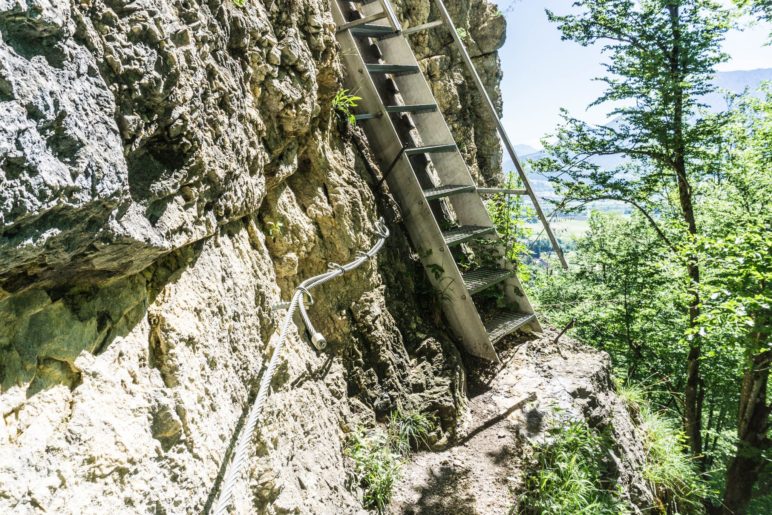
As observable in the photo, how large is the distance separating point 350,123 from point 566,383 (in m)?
3.25

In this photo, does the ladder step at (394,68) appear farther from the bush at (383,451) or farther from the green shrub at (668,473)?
the green shrub at (668,473)

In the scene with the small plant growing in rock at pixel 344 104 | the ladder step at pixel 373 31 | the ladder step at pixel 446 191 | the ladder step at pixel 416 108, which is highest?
the ladder step at pixel 373 31

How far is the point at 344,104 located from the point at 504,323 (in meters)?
2.68

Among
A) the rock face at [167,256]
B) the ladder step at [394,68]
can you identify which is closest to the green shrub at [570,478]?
the rock face at [167,256]

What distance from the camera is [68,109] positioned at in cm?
130

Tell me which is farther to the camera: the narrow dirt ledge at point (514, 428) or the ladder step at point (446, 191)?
the ladder step at point (446, 191)

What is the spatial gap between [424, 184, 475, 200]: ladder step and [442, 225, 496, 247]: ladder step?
39cm

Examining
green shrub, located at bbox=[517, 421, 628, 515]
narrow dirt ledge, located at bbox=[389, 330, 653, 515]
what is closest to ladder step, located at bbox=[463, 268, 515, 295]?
narrow dirt ledge, located at bbox=[389, 330, 653, 515]

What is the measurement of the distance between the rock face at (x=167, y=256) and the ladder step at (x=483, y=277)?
133cm

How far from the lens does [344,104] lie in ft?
12.9

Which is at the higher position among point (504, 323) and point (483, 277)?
point (483, 277)

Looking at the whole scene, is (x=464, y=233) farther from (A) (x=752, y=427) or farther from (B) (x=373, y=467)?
(A) (x=752, y=427)

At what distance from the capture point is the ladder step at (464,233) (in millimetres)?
4354

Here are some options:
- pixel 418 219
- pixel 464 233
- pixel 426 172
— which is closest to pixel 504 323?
pixel 464 233
